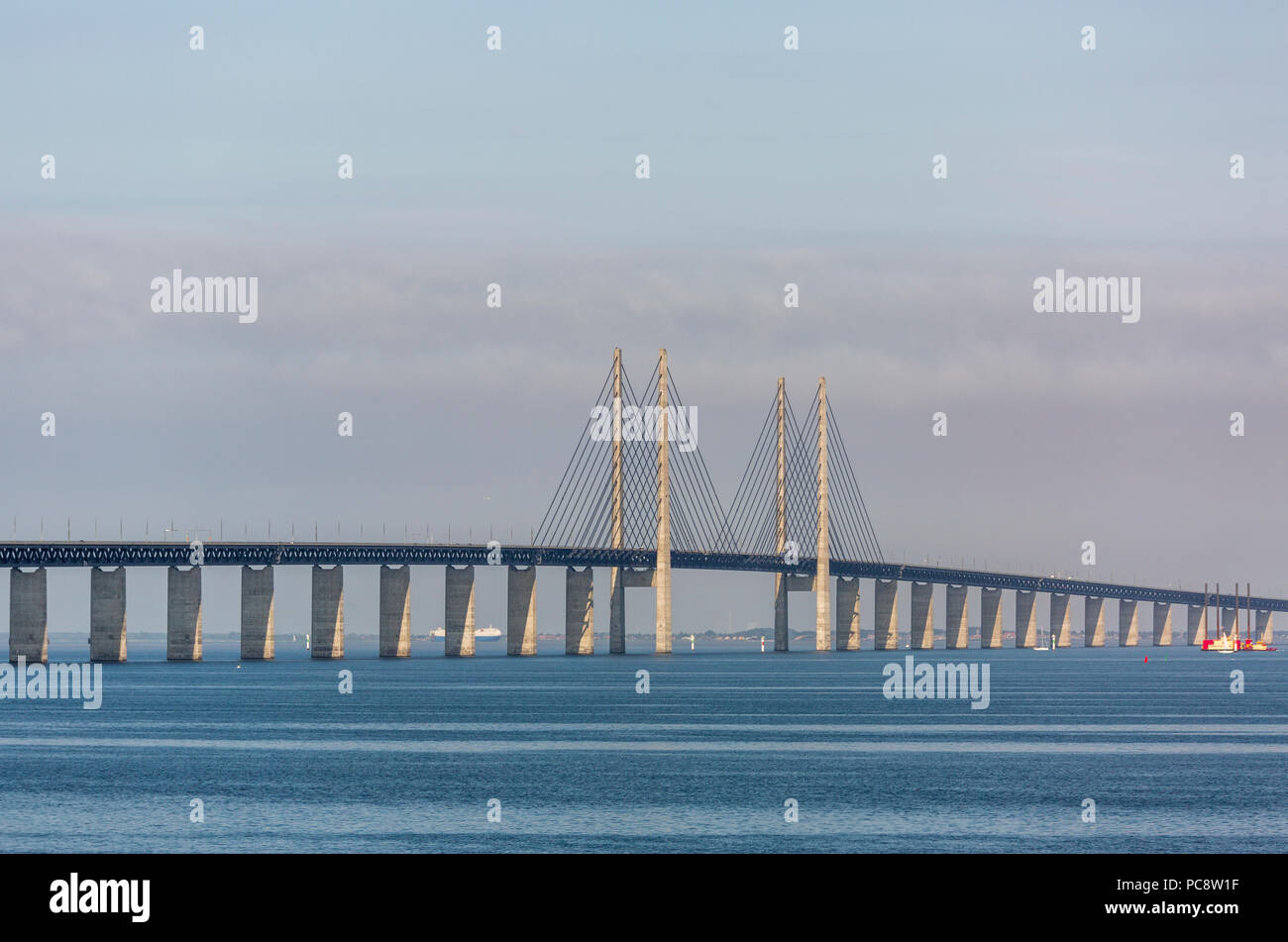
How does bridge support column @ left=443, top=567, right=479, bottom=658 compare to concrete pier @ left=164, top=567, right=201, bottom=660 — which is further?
bridge support column @ left=443, top=567, right=479, bottom=658

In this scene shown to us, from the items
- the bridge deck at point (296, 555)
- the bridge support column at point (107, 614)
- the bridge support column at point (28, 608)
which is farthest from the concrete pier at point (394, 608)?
the bridge support column at point (28, 608)

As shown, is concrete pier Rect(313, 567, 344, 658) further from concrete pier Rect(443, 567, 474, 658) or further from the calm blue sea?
the calm blue sea

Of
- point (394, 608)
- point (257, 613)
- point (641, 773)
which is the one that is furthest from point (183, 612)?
point (641, 773)

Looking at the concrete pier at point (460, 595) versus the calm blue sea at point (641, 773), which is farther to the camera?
the concrete pier at point (460, 595)

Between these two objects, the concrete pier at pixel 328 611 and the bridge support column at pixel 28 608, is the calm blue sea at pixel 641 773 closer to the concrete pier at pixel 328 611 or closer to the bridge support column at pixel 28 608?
the bridge support column at pixel 28 608

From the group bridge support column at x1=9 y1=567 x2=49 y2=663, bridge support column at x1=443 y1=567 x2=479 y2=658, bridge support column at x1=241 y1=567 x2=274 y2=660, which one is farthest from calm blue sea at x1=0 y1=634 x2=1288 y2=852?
bridge support column at x1=443 y1=567 x2=479 y2=658
